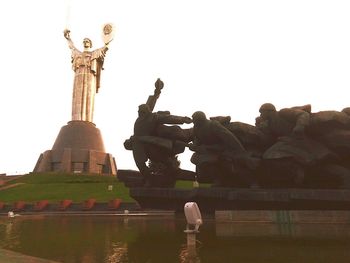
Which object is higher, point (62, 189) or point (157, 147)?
point (157, 147)

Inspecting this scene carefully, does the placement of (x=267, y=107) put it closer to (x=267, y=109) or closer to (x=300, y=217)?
(x=267, y=109)

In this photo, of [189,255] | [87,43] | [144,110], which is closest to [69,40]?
[87,43]

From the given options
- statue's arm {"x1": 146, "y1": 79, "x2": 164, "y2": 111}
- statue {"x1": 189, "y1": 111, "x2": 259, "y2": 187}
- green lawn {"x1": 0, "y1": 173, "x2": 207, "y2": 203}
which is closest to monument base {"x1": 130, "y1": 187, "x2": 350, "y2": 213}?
statue {"x1": 189, "y1": 111, "x2": 259, "y2": 187}

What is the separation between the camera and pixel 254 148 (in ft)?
42.3

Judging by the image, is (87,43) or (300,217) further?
(87,43)

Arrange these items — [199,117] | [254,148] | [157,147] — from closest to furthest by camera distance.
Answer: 1. [199,117]
2. [254,148]
3. [157,147]

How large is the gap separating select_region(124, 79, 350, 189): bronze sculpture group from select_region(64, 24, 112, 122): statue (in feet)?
117

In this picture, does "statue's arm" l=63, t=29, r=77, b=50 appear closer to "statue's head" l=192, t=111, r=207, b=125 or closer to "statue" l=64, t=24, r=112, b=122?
"statue" l=64, t=24, r=112, b=122

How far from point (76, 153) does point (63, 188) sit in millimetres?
14265

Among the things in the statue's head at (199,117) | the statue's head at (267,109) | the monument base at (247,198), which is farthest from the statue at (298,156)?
the statue's head at (199,117)

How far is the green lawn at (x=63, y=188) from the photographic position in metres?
27.8

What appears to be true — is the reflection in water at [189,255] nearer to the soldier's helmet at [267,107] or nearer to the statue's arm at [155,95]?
the soldier's helmet at [267,107]

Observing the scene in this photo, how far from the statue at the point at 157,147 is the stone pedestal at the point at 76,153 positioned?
3225 cm

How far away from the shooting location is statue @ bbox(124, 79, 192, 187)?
14.1 metres
